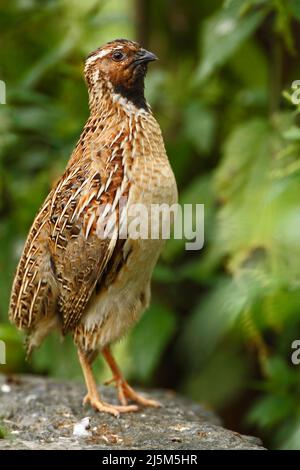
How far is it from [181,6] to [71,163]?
3714 mm

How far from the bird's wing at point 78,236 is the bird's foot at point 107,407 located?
43 cm

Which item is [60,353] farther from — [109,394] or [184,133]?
[184,133]

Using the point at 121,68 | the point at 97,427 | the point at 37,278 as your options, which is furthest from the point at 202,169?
the point at 97,427

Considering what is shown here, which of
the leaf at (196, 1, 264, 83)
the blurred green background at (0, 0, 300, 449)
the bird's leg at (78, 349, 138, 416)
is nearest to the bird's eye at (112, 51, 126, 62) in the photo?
the blurred green background at (0, 0, 300, 449)

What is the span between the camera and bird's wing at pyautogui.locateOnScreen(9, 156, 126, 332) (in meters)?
5.14

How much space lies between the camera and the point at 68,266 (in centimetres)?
527

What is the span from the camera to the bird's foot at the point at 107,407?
532cm

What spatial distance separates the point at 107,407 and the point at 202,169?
3555mm

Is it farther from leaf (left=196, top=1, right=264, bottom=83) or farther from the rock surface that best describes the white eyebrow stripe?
the rock surface

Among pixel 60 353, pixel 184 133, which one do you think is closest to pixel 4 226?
pixel 60 353

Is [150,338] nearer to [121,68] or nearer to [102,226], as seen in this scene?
[102,226]
